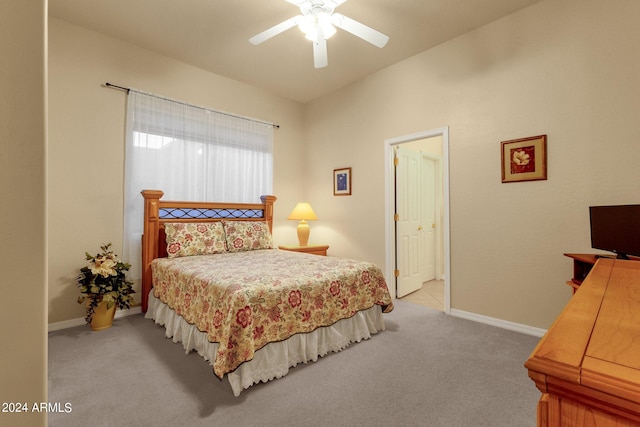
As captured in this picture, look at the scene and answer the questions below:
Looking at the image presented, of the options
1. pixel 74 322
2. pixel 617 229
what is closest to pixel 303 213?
pixel 74 322

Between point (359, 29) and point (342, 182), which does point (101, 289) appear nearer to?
point (342, 182)

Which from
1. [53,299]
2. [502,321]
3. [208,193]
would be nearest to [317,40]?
[208,193]

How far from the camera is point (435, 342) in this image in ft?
8.17

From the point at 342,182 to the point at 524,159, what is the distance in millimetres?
2251

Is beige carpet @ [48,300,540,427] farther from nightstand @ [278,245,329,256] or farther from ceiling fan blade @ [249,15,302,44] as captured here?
ceiling fan blade @ [249,15,302,44]

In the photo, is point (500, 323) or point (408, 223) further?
point (408, 223)

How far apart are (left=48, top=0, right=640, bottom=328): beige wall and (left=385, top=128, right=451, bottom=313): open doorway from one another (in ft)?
0.34

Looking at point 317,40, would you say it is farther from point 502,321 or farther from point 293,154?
point 502,321

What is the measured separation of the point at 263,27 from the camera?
2934 millimetres

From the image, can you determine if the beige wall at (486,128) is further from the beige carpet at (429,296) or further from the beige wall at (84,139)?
the beige carpet at (429,296)

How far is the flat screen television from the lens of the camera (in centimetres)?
188

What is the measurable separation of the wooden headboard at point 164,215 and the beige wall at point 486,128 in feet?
1.03
